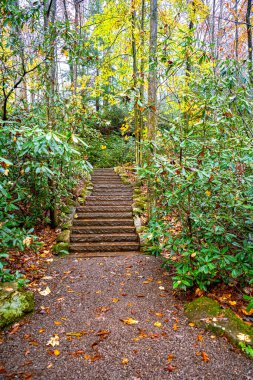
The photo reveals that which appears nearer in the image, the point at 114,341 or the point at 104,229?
the point at 114,341

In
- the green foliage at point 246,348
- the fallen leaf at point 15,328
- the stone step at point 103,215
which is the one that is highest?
the stone step at point 103,215

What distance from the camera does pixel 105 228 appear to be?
6207 mm

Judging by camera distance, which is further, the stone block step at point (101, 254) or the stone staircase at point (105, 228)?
the stone staircase at point (105, 228)

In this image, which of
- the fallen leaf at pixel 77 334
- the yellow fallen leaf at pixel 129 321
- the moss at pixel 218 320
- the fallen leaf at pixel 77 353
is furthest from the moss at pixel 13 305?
the moss at pixel 218 320

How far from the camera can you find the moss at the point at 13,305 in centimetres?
277

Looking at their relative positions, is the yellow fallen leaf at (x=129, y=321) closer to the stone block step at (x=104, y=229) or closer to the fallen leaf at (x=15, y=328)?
the fallen leaf at (x=15, y=328)

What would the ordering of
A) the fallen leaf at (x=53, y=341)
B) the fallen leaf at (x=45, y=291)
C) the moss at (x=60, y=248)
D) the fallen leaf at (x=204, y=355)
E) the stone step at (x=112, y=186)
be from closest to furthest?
the fallen leaf at (x=204, y=355)
the fallen leaf at (x=53, y=341)
the fallen leaf at (x=45, y=291)
the moss at (x=60, y=248)
the stone step at (x=112, y=186)

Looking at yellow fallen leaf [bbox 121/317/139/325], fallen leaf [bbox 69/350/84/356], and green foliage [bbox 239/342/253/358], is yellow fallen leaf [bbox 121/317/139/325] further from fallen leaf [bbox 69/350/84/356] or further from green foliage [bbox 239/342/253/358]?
green foliage [bbox 239/342/253/358]

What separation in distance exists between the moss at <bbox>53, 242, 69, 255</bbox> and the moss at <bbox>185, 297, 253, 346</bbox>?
305cm

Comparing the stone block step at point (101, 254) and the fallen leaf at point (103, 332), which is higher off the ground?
the fallen leaf at point (103, 332)

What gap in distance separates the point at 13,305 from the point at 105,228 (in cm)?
343

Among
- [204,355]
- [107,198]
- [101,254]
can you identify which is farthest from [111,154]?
[204,355]

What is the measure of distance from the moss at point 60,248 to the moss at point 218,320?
305 centimetres

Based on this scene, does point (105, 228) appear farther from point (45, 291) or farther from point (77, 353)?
point (77, 353)
